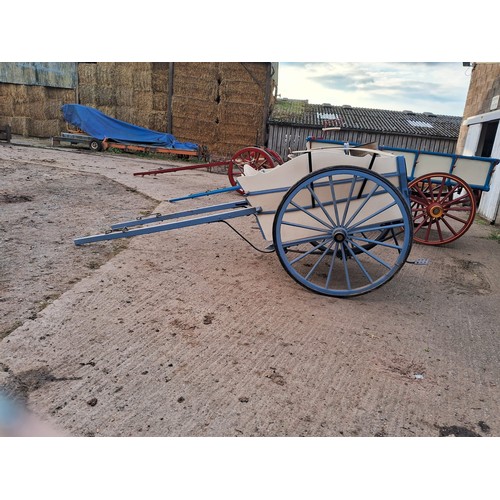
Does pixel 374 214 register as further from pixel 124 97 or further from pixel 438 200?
pixel 124 97

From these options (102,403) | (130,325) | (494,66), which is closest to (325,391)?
(102,403)

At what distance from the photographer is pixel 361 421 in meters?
1.87

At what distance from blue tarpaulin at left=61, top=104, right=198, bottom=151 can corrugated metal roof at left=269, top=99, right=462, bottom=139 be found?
13.7ft

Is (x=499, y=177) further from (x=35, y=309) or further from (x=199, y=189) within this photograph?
(x=35, y=309)

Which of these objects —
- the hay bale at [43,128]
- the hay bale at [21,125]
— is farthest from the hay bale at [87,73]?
the hay bale at [21,125]

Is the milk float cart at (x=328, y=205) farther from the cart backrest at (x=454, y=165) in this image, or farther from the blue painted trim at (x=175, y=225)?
the cart backrest at (x=454, y=165)

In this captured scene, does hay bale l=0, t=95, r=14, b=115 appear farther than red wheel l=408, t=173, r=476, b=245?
Yes

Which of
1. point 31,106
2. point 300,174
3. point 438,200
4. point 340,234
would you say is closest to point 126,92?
point 31,106

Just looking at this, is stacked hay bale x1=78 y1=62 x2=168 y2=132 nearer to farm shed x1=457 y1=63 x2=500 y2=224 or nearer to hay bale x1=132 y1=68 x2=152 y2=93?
hay bale x1=132 y1=68 x2=152 y2=93

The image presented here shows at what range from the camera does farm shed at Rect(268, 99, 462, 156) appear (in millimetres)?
15617

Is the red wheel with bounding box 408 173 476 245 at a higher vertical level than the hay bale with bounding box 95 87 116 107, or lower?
lower

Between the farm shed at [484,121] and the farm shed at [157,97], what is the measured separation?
23.4 feet

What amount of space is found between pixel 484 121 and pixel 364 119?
398 inches

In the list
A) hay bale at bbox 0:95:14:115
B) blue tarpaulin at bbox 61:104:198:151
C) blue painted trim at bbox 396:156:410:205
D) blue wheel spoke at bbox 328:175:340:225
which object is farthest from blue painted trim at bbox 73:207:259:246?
hay bale at bbox 0:95:14:115
